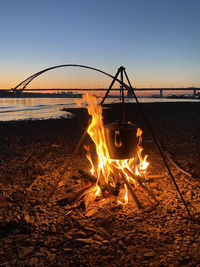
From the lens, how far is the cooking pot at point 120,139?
419cm

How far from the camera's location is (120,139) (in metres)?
4.21

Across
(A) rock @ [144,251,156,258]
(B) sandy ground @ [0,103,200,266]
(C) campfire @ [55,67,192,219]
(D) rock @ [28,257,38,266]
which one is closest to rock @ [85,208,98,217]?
(B) sandy ground @ [0,103,200,266]

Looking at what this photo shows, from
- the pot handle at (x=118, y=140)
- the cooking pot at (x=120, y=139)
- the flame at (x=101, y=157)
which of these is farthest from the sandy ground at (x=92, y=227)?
the pot handle at (x=118, y=140)

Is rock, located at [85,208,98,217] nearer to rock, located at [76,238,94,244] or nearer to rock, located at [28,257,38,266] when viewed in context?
rock, located at [76,238,94,244]

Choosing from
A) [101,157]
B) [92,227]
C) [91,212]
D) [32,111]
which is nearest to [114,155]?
[101,157]

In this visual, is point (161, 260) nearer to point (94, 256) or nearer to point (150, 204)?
point (94, 256)

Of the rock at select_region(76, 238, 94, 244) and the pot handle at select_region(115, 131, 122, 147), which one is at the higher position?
the pot handle at select_region(115, 131, 122, 147)

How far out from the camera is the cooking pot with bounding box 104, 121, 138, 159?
4.19 meters

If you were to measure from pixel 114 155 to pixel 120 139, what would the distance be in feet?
1.38

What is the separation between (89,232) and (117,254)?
723 millimetres

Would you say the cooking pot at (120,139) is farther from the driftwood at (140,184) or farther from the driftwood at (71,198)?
the driftwood at (71,198)

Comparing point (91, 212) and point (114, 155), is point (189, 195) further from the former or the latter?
point (91, 212)

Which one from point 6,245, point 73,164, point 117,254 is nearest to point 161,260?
point 117,254

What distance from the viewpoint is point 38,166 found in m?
6.90
